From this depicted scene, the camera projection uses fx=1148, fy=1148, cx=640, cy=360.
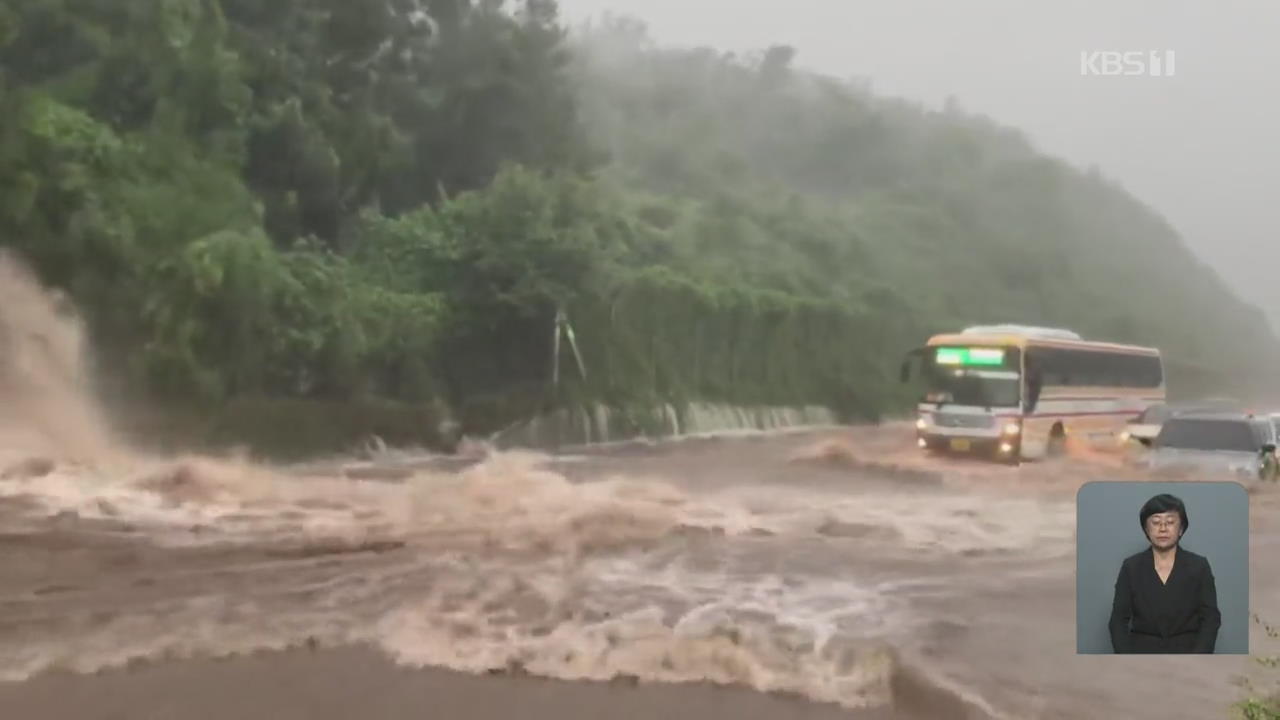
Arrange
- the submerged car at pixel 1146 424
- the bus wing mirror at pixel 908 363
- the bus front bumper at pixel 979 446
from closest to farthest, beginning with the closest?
1. the submerged car at pixel 1146 424
2. the bus front bumper at pixel 979 446
3. the bus wing mirror at pixel 908 363

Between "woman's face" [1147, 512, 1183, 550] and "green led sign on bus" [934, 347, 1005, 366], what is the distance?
350 inches

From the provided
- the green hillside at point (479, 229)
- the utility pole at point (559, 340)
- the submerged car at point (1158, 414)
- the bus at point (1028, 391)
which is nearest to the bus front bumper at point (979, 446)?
the bus at point (1028, 391)

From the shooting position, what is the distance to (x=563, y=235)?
16.9 metres

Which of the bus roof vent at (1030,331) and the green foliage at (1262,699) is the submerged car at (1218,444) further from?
the bus roof vent at (1030,331)

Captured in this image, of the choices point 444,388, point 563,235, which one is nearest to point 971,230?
point 563,235

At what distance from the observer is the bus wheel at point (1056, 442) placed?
11.4m

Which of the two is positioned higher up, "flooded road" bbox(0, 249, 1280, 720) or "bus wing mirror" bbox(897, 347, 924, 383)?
"bus wing mirror" bbox(897, 347, 924, 383)

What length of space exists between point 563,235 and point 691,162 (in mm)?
6280

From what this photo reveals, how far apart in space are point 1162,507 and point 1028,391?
8.57 metres

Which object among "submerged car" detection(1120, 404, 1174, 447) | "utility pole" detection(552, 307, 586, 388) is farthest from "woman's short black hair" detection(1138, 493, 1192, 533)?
"utility pole" detection(552, 307, 586, 388)

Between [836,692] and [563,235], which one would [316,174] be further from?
[836,692]

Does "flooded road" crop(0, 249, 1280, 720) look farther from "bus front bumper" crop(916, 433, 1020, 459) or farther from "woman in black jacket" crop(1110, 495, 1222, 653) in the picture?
"woman in black jacket" crop(1110, 495, 1222, 653)

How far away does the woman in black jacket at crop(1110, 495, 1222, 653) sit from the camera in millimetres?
3754

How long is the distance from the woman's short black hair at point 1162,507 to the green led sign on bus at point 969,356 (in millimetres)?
8799
